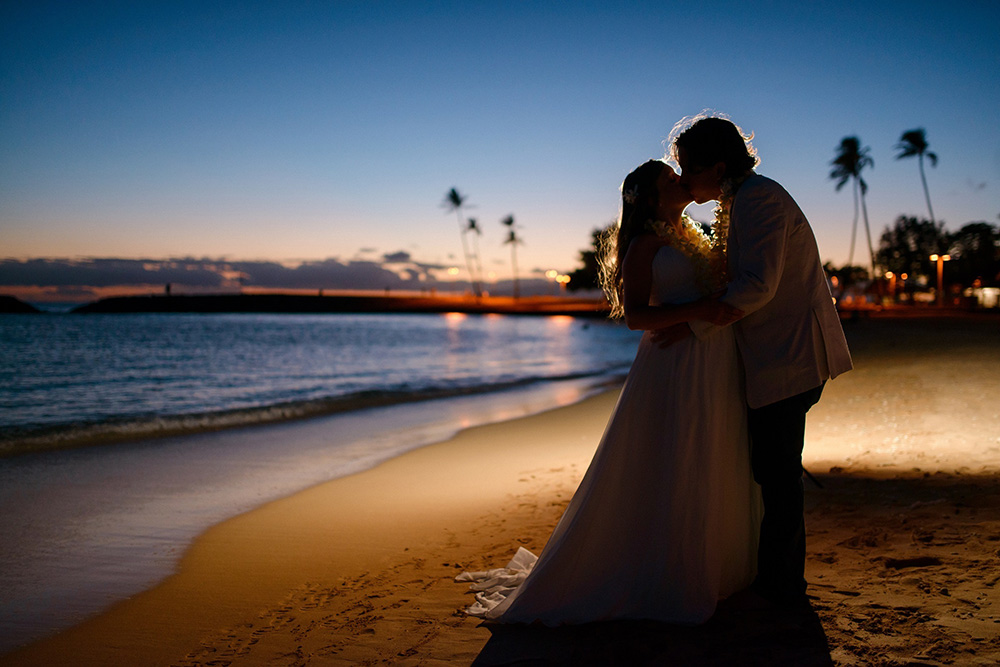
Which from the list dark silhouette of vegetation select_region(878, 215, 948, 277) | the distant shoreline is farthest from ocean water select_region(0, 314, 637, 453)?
the distant shoreline

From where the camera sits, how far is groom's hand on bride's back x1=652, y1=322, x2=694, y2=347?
2809mm

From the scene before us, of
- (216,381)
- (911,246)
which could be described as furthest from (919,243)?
(216,381)

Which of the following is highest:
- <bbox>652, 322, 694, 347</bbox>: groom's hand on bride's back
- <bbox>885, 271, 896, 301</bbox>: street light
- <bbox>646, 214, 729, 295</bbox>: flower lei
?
<bbox>885, 271, 896, 301</bbox>: street light

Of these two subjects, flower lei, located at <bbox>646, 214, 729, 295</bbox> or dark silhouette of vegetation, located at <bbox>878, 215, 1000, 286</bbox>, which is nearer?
flower lei, located at <bbox>646, 214, 729, 295</bbox>

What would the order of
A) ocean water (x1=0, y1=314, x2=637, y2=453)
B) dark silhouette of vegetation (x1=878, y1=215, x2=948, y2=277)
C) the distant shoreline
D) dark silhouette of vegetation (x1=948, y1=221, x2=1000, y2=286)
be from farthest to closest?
the distant shoreline
dark silhouette of vegetation (x1=878, y1=215, x2=948, y2=277)
dark silhouette of vegetation (x1=948, y1=221, x2=1000, y2=286)
ocean water (x1=0, y1=314, x2=637, y2=453)

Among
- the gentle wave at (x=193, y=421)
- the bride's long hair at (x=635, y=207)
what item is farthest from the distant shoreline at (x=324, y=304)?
the bride's long hair at (x=635, y=207)

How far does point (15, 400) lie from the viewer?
14367mm

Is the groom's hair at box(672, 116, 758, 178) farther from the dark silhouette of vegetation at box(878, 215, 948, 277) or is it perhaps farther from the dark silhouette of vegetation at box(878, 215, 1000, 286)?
the dark silhouette of vegetation at box(878, 215, 948, 277)

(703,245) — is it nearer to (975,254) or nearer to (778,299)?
(778,299)

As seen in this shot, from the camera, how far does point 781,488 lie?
9.26ft

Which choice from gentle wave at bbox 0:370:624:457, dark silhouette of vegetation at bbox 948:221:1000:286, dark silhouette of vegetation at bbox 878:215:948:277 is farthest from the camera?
dark silhouette of vegetation at bbox 878:215:948:277

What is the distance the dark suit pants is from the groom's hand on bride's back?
457 mm

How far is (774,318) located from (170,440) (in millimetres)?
9225

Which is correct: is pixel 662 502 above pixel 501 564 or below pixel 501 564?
above
